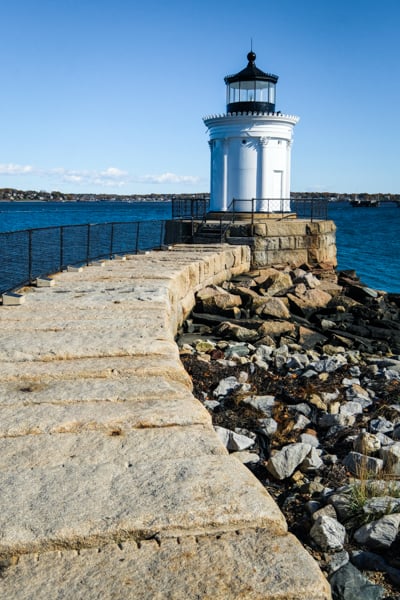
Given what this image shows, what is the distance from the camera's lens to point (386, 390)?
762 centimetres

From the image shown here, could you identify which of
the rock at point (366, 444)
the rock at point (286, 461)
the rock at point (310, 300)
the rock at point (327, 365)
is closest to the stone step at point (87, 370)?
the rock at point (286, 461)

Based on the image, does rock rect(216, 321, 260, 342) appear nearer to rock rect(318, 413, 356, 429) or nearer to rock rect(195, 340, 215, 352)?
rock rect(195, 340, 215, 352)

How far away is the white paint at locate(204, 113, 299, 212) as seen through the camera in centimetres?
1995

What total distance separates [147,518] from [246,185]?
17.9 meters

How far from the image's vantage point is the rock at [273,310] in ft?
38.2

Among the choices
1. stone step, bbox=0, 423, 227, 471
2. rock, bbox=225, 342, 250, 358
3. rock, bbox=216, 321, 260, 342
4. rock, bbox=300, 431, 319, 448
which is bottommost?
rock, bbox=300, 431, 319, 448

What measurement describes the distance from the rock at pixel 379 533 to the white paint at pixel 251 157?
16518mm

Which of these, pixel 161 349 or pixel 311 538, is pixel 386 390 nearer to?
pixel 161 349

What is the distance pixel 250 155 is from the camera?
2009 centimetres

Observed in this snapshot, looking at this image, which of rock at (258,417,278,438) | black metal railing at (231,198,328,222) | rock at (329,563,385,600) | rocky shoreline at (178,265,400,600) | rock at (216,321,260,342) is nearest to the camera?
rock at (329,563,385,600)

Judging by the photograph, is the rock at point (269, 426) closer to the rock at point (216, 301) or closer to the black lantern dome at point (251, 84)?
the rock at point (216, 301)

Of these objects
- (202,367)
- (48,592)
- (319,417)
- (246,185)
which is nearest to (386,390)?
(319,417)

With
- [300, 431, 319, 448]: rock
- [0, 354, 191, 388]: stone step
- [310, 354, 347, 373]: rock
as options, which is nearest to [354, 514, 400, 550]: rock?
[300, 431, 319, 448]: rock

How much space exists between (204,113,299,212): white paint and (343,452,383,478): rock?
15290 millimetres
